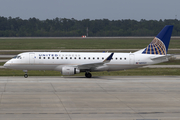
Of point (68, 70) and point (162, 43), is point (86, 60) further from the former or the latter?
point (162, 43)

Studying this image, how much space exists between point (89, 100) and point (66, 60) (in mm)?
15232

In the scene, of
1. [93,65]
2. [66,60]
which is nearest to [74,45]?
[66,60]

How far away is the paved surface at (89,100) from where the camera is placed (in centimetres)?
1976

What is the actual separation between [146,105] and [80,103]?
4.86 metres

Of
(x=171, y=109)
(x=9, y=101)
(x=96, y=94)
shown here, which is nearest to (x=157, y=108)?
(x=171, y=109)

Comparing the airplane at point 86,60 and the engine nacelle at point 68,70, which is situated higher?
the airplane at point 86,60

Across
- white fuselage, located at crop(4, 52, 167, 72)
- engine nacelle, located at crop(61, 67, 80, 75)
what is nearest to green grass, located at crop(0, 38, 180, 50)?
white fuselage, located at crop(4, 52, 167, 72)

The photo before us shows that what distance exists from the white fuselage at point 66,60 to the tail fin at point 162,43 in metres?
0.88

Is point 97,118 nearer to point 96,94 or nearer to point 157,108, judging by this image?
point 157,108

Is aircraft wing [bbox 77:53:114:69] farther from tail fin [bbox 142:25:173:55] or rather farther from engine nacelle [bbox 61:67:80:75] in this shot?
tail fin [bbox 142:25:173:55]

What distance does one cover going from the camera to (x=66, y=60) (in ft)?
128

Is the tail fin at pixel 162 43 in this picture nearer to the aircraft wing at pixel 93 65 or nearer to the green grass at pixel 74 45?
the aircraft wing at pixel 93 65

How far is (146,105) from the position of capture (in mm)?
22781

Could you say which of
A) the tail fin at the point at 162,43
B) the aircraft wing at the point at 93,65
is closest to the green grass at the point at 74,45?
the aircraft wing at the point at 93,65
